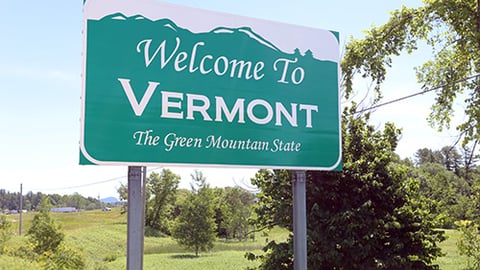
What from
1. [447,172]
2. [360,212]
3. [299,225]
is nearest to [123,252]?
[360,212]

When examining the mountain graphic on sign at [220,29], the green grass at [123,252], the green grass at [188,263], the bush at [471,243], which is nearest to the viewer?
the mountain graphic on sign at [220,29]

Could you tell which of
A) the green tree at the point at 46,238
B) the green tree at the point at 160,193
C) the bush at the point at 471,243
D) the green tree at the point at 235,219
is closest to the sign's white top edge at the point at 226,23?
the bush at the point at 471,243

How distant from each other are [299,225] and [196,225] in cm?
2258

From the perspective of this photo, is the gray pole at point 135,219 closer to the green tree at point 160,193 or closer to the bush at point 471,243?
the bush at point 471,243

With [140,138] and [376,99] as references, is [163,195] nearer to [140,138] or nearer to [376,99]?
[376,99]

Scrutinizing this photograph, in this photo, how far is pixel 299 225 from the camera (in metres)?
4.33

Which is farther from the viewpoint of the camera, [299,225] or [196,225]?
[196,225]

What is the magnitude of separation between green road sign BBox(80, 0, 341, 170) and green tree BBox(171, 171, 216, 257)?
22755mm

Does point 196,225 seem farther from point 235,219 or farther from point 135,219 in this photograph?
point 135,219

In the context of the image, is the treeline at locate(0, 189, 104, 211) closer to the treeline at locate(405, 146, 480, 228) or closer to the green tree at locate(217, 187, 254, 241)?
the green tree at locate(217, 187, 254, 241)

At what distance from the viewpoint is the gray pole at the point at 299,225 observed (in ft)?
14.0

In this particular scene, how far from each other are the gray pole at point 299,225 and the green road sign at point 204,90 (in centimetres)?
25

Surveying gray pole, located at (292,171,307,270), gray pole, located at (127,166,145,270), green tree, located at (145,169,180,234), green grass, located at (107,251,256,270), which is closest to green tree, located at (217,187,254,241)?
green tree, located at (145,169,180,234)

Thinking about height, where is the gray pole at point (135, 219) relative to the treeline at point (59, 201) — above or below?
above
